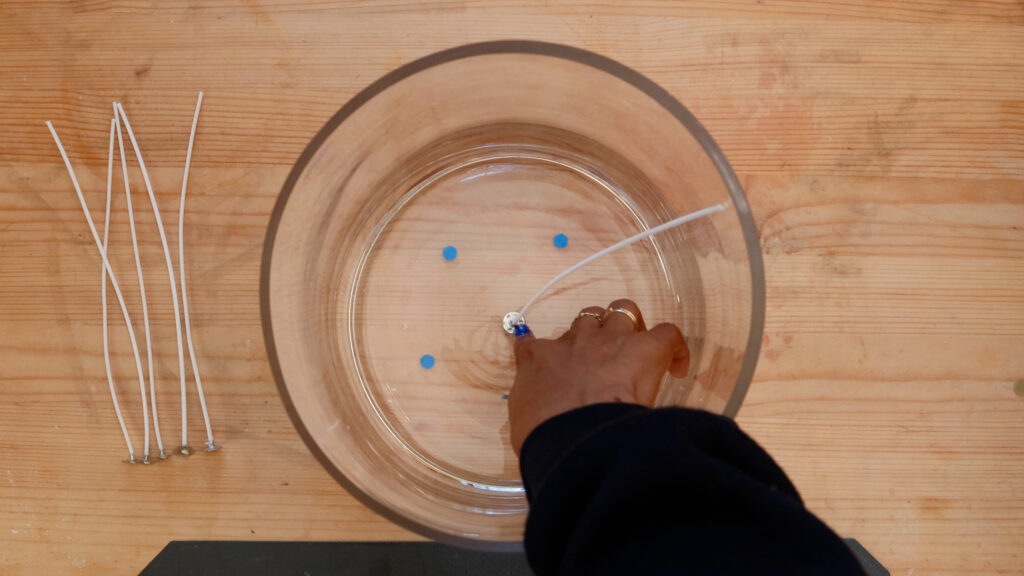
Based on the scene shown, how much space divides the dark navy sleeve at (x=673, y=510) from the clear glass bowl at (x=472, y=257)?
172 mm

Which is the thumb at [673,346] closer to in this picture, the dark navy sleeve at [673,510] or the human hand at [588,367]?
the human hand at [588,367]

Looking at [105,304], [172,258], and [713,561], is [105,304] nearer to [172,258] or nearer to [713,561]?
[172,258]

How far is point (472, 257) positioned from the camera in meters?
0.60

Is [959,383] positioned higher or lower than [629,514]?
higher

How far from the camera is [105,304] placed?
0.58 metres

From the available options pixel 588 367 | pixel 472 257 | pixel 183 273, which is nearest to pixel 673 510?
pixel 588 367

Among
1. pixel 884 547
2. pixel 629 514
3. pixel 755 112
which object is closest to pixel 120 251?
pixel 629 514

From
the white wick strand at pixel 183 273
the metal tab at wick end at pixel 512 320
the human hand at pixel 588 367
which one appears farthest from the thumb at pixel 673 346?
the white wick strand at pixel 183 273

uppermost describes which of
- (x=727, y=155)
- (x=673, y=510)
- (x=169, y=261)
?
(x=727, y=155)

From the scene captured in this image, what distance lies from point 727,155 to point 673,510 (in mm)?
369

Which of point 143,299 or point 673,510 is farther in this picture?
point 143,299

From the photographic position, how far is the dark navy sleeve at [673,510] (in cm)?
33

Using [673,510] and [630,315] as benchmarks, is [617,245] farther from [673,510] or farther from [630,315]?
[673,510]

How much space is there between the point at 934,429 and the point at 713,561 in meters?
0.43
